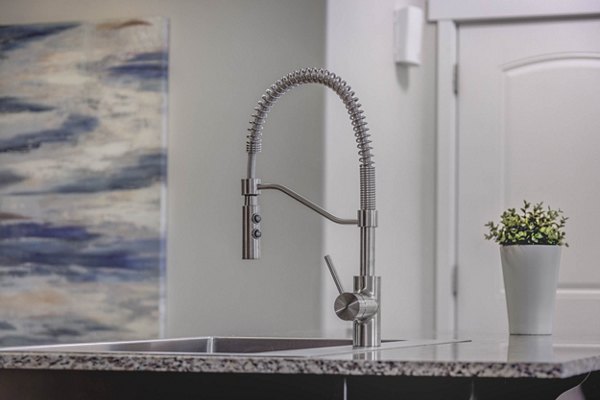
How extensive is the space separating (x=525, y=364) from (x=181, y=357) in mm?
458

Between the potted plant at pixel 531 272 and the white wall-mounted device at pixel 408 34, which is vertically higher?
the white wall-mounted device at pixel 408 34

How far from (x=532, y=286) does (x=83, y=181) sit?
226 cm

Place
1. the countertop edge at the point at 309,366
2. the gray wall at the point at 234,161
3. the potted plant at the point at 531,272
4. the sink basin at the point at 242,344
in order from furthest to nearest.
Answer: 1. the gray wall at the point at 234,161
2. the potted plant at the point at 531,272
3. the sink basin at the point at 242,344
4. the countertop edge at the point at 309,366

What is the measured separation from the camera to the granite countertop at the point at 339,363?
1.34 metres

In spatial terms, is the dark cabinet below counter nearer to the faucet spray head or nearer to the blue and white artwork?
the faucet spray head

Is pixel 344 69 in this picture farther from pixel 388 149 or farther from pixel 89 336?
pixel 89 336

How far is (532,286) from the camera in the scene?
7.80 ft

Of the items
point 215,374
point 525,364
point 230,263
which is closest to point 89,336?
point 230,263

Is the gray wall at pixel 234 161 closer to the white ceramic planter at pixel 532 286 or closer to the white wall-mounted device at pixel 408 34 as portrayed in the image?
the white wall-mounted device at pixel 408 34

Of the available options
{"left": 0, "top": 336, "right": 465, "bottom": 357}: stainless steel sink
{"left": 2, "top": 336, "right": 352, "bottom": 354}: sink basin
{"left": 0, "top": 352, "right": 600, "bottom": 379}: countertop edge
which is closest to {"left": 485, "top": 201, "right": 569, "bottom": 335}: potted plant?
{"left": 0, "top": 336, "right": 465, "bottom": 357}: stainless steel sink

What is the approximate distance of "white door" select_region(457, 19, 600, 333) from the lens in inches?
149

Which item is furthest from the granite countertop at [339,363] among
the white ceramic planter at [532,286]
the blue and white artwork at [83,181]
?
the blue and white artwork at [83,181]

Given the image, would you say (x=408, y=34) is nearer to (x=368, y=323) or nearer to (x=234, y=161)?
(x=234, y=161)

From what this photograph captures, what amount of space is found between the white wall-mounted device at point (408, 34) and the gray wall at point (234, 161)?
0.28 meters
